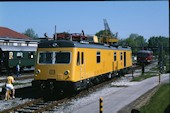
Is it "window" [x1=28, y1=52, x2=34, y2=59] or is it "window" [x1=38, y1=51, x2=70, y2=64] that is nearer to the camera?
"window" [x1=38, y1=51, x2=70, y2=64]

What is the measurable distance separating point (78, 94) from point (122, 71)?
526 inches

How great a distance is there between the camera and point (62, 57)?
57.2ft

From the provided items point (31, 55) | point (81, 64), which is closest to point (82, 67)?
point (81, 64)

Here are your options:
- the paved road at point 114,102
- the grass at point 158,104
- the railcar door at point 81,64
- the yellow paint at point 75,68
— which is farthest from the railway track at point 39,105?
the grass at point 158,104

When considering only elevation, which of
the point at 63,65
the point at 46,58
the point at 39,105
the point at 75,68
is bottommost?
the point at 39,105

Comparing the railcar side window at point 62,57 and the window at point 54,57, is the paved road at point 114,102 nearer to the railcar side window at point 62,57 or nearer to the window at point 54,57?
the railcar side window at point 62,57

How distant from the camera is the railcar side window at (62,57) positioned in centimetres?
1723

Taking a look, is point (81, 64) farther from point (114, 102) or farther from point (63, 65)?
point (114, 102)

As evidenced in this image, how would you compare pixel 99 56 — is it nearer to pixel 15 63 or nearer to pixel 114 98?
pixel 114 98

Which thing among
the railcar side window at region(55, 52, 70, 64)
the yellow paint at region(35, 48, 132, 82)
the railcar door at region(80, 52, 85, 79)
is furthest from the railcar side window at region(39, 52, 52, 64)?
the railcar door at region(80, 52, 85, 79)

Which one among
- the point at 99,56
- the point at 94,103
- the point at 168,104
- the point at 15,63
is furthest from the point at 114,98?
the point at 15,63

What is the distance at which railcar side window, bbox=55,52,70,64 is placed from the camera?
17.2 metres

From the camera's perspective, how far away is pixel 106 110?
45.0ft

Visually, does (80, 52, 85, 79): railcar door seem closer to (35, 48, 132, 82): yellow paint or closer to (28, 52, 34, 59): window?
(35, 48, 132, 82): yellow paint
